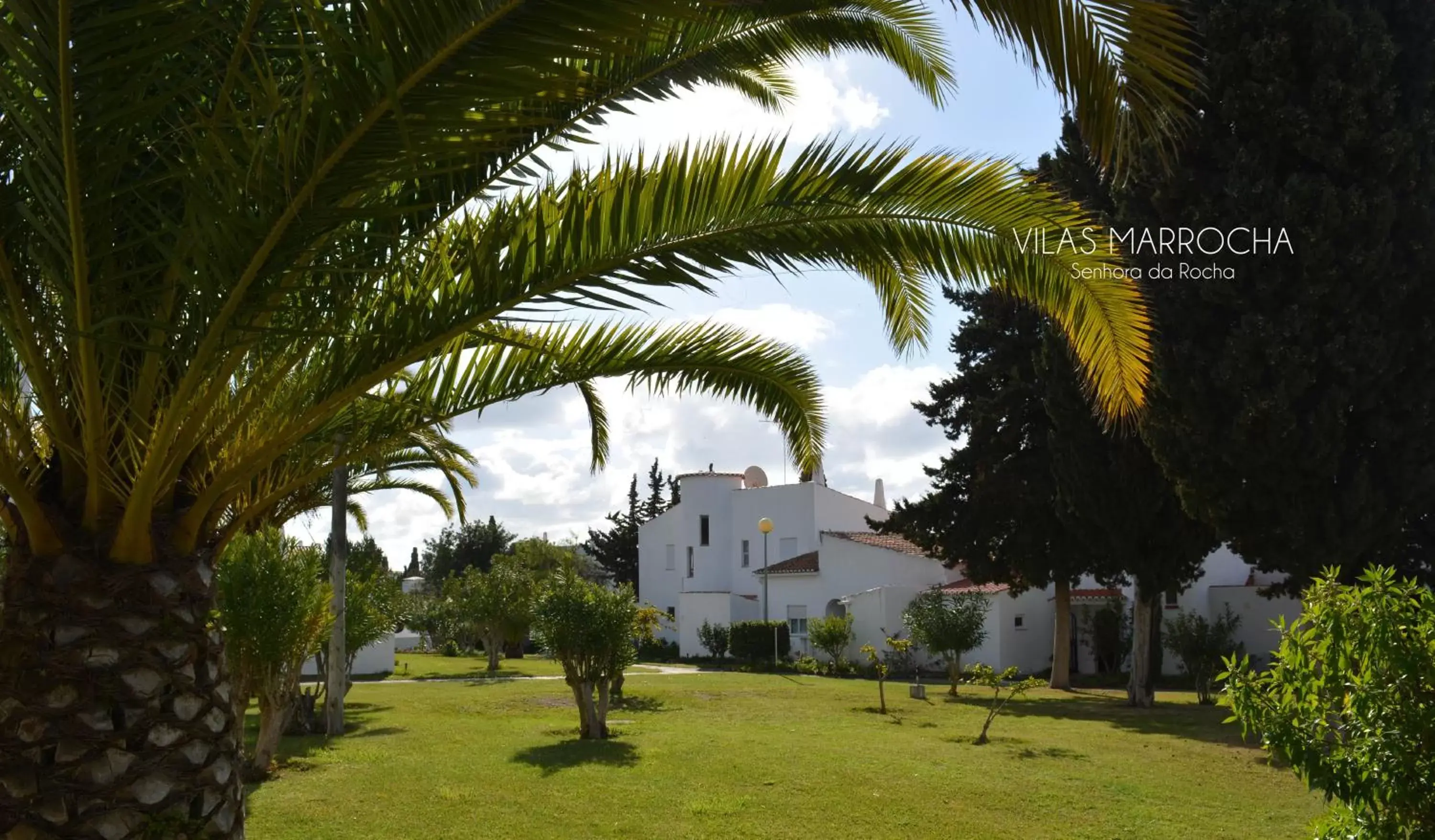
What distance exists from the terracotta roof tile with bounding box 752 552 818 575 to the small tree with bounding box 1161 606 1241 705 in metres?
12.8

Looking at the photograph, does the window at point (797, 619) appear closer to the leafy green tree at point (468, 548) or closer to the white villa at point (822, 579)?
the white villa at point (822, 579)

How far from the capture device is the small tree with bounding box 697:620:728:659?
3481 cm

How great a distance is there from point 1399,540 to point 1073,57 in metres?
15.8

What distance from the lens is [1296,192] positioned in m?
14.5

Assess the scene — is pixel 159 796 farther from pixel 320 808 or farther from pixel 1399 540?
pixel 1399 540

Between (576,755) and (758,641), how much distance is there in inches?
800

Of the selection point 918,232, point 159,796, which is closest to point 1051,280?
point 918,232

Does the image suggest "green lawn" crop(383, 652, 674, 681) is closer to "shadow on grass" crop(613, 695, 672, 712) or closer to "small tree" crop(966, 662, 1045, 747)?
"shadow on grass" crop(613, 695, 672, 712)

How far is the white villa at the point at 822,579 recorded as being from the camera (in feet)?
94.2

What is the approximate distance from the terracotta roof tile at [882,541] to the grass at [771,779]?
45.4 feet

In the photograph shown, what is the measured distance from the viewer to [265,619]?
430 inches

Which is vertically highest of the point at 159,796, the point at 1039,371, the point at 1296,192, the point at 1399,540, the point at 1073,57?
the point at 1296,192

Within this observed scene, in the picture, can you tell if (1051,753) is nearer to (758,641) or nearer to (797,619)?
(758,641)

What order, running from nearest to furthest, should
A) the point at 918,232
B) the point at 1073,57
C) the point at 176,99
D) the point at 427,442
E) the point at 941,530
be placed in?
1. the point at 1073,57
2. the point at 176,99
3. the point at 918,232
4. the point at 427,442
5. the point at 941,530
